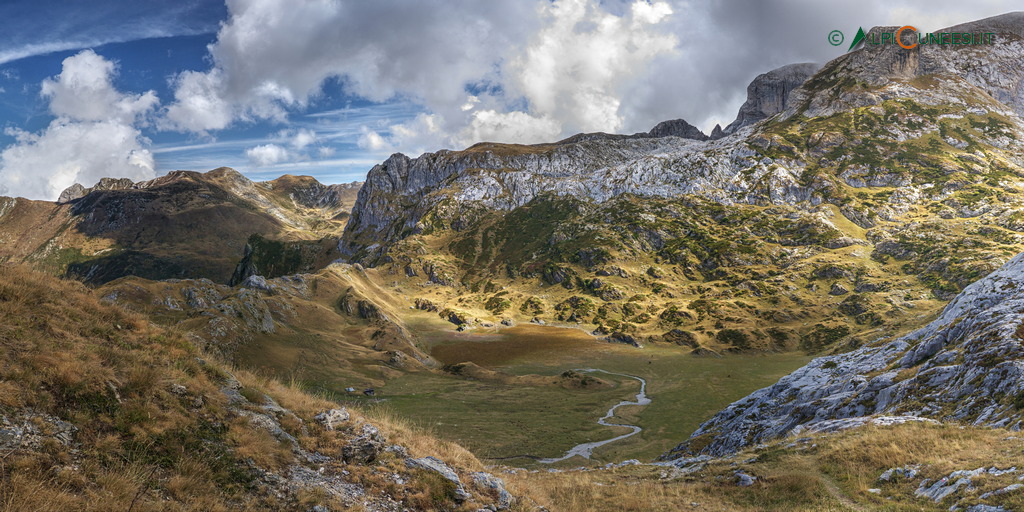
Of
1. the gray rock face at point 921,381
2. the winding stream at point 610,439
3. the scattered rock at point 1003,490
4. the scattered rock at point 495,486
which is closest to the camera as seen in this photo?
the scattered rock at point 1003,490

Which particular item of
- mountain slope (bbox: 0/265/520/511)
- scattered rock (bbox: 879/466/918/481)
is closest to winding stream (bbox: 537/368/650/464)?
scattered rock (bbox: 879/466/918/481)

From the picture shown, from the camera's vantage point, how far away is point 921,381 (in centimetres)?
2839

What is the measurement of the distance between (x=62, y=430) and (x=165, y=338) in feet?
21.7

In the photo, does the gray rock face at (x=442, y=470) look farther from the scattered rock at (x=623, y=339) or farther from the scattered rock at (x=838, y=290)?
the scattered rock at (x=838, y=290)

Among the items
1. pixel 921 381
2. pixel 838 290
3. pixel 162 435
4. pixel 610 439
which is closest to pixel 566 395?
pixel 610 439

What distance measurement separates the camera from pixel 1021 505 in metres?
12.8

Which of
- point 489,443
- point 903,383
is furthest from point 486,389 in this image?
point 903,383

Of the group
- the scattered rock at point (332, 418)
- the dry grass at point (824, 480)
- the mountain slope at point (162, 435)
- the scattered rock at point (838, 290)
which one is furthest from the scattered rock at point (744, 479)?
the scattered rock at point (838, 290)

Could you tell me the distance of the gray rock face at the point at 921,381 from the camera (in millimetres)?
23922

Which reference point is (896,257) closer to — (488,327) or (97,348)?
(488,327)

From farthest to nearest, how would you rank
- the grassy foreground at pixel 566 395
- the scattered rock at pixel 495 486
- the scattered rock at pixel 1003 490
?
the grassy foreground at pixel 566 395 < the scattered rock at pixel 495 486 < the scattered rock at pixel 1003 490

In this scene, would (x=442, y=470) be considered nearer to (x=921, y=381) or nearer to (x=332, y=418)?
(x=332, y=418)

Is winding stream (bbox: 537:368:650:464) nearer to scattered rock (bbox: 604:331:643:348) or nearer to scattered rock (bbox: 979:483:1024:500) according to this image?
scattered rock (bbox: 604:331:643:348)

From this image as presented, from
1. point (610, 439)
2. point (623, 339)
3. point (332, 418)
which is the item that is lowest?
point (610, 439)
